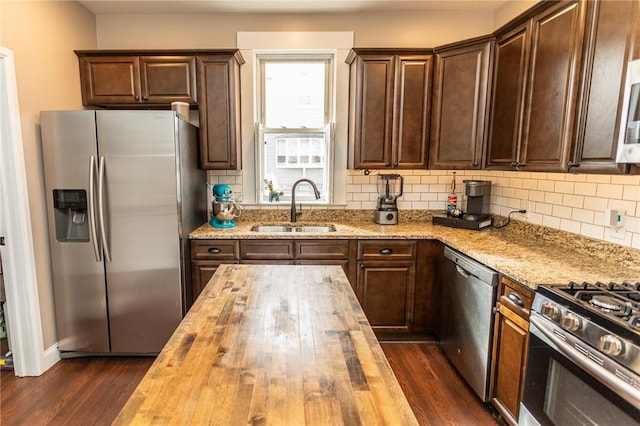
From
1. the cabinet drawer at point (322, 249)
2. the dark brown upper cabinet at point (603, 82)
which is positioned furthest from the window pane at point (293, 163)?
the dark brown upper cabinet at point (603, 82)

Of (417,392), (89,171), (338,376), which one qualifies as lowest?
(417,392)

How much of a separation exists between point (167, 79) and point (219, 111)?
487 millimetres

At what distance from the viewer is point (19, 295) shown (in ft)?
7.88

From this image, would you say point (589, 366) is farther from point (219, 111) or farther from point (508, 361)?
point (219, 111)

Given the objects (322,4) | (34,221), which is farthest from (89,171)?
(322,4)

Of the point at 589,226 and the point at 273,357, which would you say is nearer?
the point at 273,357

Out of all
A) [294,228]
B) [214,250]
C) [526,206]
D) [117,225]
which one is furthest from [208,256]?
[526,206]

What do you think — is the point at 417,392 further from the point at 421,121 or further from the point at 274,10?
the point at 274,10

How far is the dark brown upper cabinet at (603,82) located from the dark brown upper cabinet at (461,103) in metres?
0.91

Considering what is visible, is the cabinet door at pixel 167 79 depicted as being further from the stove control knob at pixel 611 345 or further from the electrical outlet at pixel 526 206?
the stove control knob at pixel 611 345

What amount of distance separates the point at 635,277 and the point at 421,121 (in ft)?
5.91

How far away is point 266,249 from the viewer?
2.84m

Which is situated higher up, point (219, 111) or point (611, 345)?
point (219, 111)

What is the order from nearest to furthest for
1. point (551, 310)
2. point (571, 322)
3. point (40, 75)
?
point (571, 322), point (551, 310), point (40, 75)
